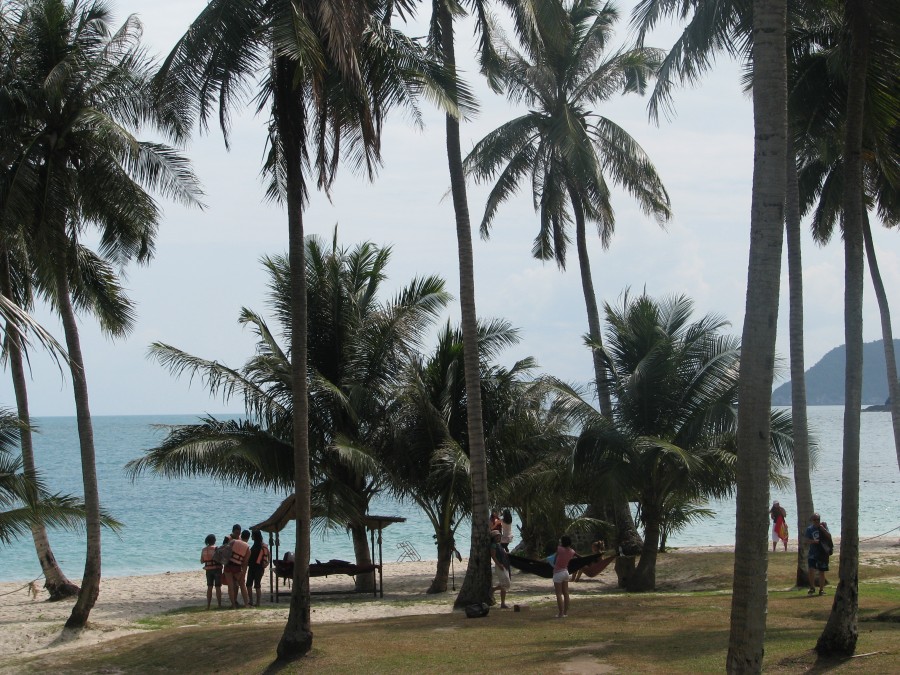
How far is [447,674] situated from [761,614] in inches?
180

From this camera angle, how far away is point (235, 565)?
63.6 ft

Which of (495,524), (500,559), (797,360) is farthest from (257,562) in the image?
(797,360)

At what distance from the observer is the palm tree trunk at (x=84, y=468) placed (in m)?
16.5

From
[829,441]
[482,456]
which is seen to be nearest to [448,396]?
[482,456]

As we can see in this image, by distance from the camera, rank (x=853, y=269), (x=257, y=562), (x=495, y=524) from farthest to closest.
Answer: (x=257, y=562)
(x=495, y=524)
(x=853, y=269)

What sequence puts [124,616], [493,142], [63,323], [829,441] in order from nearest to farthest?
[63,323], [124,616], [493,142], [829,441]

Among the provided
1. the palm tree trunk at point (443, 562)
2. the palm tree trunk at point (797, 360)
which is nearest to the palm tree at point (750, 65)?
the palm tree trunk at point (797, 360)

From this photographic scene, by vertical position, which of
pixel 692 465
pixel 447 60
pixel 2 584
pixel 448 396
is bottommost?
pixel 2 584

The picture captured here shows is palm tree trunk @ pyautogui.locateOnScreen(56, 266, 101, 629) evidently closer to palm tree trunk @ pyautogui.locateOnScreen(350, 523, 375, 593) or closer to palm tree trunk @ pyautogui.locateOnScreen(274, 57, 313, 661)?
palm tree trunk @ pyautogui.locateOnScreen(274, 57, 313, 661)

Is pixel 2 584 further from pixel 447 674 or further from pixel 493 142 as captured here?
pixel 447 674

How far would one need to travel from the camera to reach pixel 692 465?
18.8 meters

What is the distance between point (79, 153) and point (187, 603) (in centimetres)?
995

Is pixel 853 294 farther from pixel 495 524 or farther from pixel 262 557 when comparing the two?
pixel 262 557

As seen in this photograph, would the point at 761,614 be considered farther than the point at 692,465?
No
